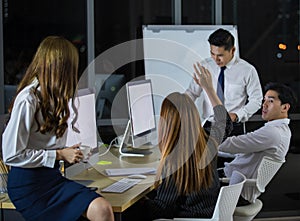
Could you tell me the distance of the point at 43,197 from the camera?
2572 mm

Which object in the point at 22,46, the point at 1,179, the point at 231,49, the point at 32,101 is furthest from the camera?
the point at 22,46

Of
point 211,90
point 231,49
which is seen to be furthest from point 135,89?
point 231,49

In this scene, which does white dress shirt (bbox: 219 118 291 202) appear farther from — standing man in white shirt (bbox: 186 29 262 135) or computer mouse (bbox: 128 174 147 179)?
standing man in white shirt (bbox: 186 29 262 135)

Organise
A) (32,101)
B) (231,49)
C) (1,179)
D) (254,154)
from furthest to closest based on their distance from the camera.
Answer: (231,49), (254,154), (1,179), (32,101)

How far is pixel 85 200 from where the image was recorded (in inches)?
102

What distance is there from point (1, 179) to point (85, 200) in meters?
0.55

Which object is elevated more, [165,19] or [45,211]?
[165,19]

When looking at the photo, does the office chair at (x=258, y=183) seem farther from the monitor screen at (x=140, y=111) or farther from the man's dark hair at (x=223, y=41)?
the man's dark hair at (x=223, y=41)

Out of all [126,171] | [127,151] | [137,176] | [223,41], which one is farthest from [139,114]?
[223,41]

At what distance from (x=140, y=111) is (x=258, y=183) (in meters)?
0.96

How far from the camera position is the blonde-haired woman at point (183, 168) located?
9.70 ft

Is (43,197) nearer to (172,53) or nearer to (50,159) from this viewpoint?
(50,159)

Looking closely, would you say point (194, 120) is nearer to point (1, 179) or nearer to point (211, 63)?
point (1, 179)

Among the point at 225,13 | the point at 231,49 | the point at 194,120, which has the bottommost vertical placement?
the point at 194,120
